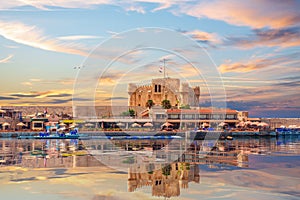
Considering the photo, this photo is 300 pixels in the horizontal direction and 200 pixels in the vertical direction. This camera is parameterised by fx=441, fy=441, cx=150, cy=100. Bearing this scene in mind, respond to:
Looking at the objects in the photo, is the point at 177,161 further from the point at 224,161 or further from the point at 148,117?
the point at 148,117

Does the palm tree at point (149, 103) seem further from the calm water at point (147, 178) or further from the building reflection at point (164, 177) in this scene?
the building reflection at point (164, 177)

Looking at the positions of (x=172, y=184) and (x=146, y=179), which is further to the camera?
(x=146, y=179)

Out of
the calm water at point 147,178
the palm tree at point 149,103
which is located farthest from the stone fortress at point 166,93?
the calm water at point 147,178

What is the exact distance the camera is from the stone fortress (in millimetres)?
84500

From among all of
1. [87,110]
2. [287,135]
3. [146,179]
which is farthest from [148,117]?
[146,179]

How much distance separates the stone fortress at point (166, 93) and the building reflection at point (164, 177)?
65.0 m

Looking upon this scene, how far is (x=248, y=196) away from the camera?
12.6 metres

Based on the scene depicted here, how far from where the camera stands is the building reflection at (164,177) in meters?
13.6

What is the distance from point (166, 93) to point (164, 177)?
228 ft

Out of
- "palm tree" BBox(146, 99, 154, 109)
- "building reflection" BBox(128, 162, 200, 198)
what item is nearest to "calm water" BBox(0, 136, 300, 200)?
"building reflection" BBox(128, 162, 200, 198)

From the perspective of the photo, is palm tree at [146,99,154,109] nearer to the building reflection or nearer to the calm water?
the calm water

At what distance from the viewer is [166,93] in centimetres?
8488

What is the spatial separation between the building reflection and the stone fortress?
64979 millimetres

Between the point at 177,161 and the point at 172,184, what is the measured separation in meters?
6.28
